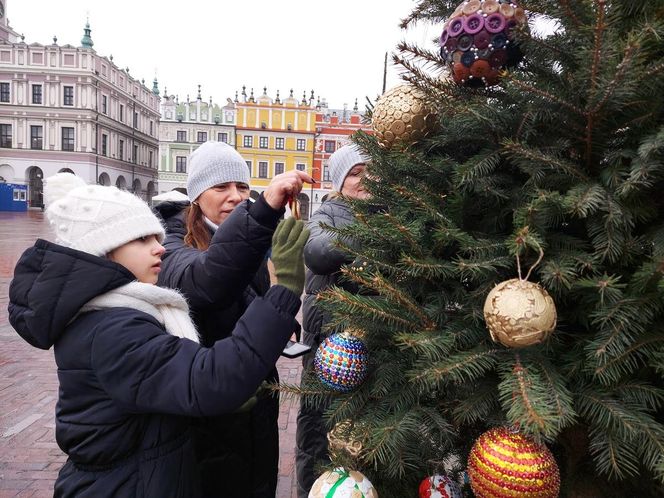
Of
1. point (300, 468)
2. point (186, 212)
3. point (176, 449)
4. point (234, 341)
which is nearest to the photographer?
point (234, 341)

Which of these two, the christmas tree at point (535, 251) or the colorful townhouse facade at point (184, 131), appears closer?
the christmas tree at point (535, 251)

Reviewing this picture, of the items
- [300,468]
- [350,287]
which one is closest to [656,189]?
[350,287]

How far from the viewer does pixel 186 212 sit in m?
2.09

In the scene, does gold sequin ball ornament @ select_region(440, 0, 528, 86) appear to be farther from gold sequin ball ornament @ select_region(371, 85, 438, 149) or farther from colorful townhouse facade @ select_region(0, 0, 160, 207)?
colorful townhouse facade @ select_region(0, 0, 160, 207)

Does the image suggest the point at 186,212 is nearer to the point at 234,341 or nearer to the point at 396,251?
the point at 234,341

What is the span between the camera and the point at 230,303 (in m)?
1.70

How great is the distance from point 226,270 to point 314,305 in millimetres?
575

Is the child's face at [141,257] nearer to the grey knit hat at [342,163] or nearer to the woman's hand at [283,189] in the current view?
the woman's hand at [283,189]

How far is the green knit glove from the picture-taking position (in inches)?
52.4

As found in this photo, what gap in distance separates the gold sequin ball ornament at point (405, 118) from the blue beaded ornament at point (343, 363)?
579 millimetres

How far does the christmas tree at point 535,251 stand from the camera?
0.86 metres

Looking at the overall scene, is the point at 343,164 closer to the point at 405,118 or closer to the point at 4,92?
the point at 405,118

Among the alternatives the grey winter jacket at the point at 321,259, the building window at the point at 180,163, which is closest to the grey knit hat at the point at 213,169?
the grey winter jacket at the point at 321,259

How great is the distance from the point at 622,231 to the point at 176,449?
1299 mm
